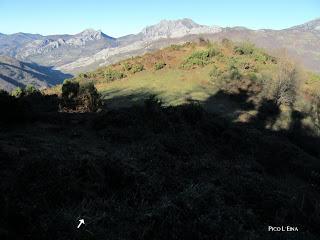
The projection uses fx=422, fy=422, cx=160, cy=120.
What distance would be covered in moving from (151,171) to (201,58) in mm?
36522

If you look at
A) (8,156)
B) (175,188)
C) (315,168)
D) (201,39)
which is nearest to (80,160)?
Answer: (8,156)

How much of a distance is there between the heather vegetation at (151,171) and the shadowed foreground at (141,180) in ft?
0.11

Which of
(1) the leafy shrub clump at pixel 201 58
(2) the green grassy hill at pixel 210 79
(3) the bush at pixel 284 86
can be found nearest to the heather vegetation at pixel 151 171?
(2) the green grassy hill at pixel 210 79

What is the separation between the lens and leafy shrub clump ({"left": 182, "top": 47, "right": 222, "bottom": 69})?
153ft

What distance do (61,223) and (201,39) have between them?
48.9 m

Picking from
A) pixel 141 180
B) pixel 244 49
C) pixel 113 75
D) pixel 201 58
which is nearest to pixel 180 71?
pixel 201 58

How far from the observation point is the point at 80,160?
1124 cm

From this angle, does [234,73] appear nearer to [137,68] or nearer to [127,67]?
[137,68]

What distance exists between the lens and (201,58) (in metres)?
47.9

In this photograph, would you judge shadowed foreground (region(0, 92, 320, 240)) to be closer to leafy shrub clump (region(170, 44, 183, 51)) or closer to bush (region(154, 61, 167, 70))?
bush (region(154, 61, 167, 70))

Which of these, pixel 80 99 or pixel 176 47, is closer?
pixel 80 99

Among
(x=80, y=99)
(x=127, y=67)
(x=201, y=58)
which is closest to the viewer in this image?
(x=80, y=99)

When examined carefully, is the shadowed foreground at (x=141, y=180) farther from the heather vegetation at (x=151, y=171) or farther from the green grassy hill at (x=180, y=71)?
the green grassy hill at (x=180, y=71)

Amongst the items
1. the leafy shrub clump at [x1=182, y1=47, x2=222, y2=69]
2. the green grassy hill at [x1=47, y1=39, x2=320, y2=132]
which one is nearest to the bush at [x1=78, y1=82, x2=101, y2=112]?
the green grassy hill at [x1=47, y1=39, x2=320, y2=132]
